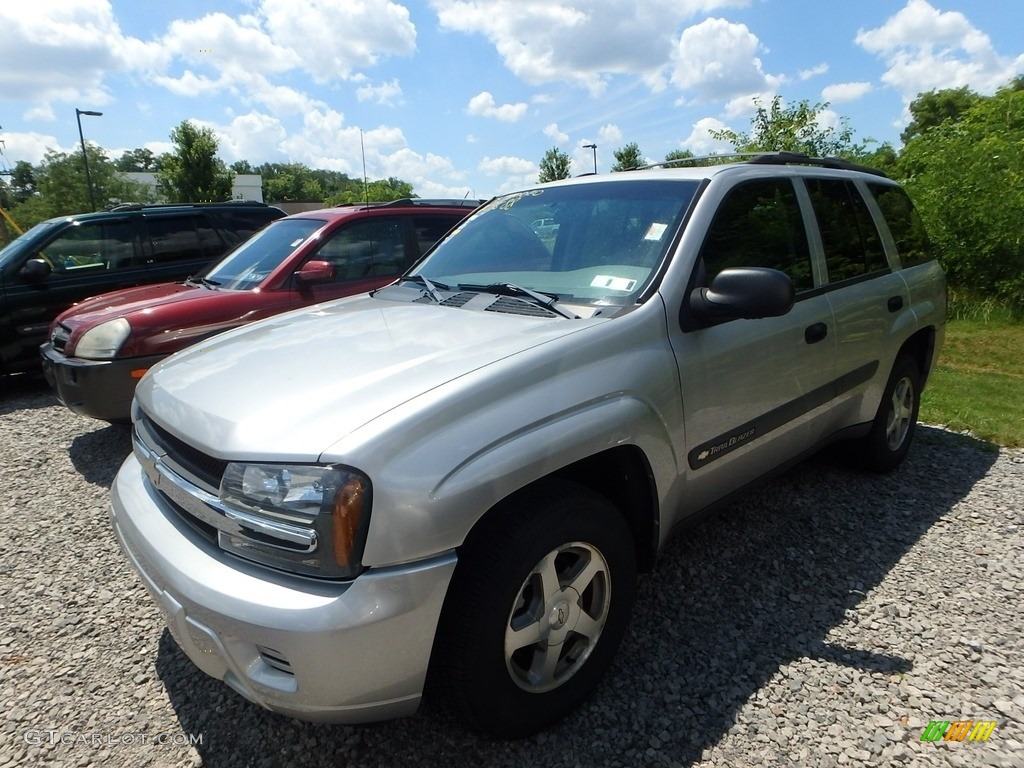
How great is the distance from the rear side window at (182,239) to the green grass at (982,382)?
7.14 m

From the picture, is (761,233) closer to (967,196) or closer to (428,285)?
(428,285)

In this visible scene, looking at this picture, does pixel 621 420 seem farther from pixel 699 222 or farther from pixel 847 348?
pixel 847 348

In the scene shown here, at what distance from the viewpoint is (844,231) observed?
351cm

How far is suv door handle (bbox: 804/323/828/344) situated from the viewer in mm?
3009

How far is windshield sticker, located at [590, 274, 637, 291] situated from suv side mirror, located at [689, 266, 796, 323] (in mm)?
287

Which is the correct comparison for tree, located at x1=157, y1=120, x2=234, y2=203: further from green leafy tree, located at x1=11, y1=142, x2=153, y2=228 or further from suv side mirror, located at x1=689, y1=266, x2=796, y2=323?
suv side mirror, located at x1=689, y1=266, x2=796, y2=323

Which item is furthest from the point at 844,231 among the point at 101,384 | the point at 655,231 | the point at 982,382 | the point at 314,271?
the point at 982,382

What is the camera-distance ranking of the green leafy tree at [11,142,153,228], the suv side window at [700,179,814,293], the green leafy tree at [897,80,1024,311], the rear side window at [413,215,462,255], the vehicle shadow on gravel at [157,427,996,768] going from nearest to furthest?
1. the vehicle shadow on gravel at [157,427,996,768]
2. the suv side window at [700,179,814,293]
3. the rear side window at [413,215,462,255]
4. the green leafy tree at [897,80,1024,311]
5. the green leafy tree at [11,142,153,228]

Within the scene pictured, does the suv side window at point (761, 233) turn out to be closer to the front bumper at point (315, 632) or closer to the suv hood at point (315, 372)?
the suv hood at point (315, 372)

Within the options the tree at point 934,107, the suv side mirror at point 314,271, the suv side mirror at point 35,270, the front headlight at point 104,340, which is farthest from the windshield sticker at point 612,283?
the tree at point 934,107

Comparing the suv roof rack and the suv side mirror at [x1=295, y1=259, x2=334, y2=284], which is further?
the suv side mirror at [x1=295, y1=259, x2=334, y2=284]

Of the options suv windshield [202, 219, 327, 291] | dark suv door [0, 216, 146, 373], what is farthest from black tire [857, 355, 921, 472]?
dark suv door [0, 216, 146, 373]

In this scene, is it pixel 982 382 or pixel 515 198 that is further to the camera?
pixel 982 382

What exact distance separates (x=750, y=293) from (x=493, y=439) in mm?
1064
